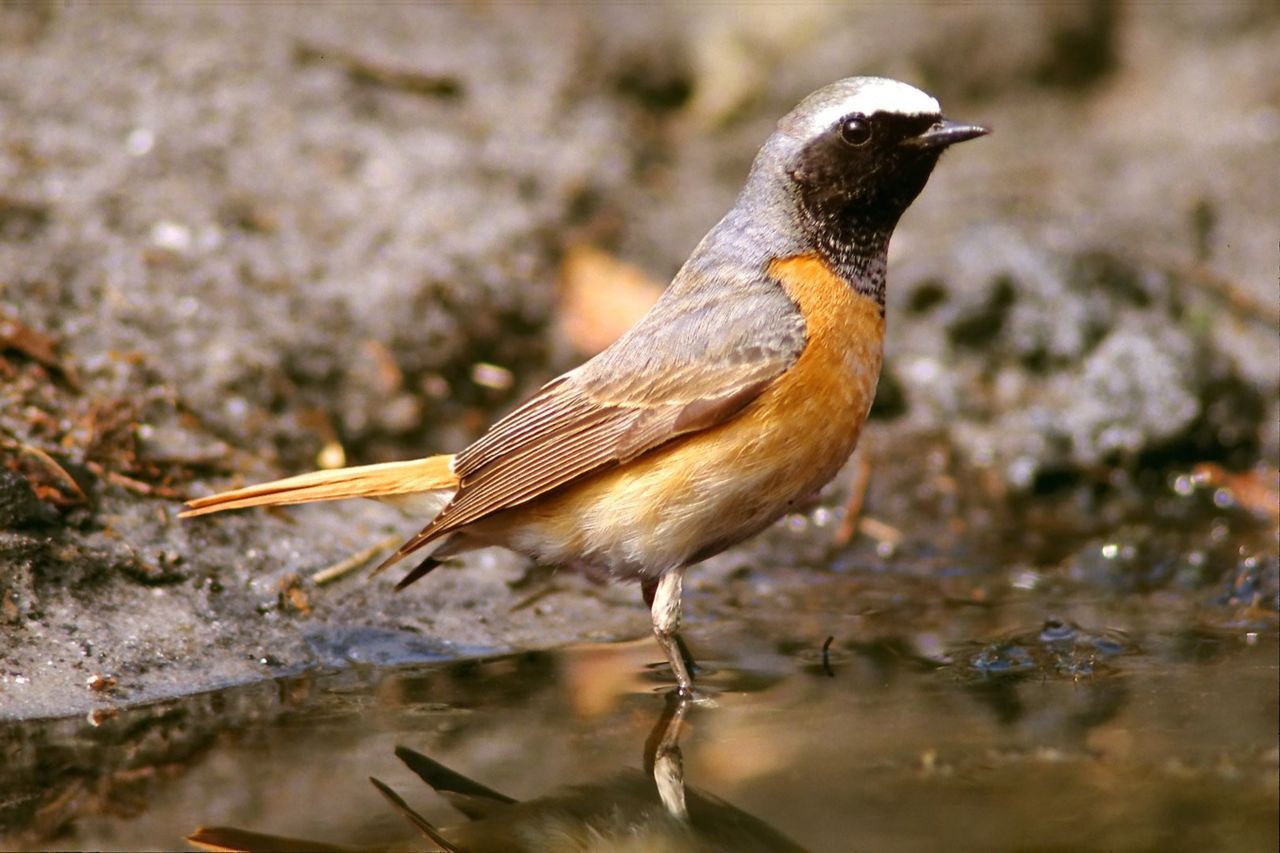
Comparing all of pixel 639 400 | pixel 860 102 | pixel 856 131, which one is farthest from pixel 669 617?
pixel 860 102

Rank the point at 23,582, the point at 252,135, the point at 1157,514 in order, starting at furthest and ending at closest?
the point at 252,135 → the point at 1157,514 → the point at 23,582

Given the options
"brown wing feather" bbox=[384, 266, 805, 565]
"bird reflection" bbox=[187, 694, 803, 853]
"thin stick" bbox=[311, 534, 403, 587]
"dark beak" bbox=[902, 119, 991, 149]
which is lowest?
"bird reflection" bbox=[187, 694, 803, 853]

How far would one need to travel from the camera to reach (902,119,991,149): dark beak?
504cm

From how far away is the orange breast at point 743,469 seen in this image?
4.87m

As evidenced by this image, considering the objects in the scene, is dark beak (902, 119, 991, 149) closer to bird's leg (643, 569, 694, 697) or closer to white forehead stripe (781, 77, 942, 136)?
white forehead stripe (781, 77, 942, 136)

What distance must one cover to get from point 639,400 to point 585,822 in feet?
5.99

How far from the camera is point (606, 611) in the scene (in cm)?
588

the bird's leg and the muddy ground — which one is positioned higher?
the muddy ground

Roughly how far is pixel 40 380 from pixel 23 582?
4.28ft

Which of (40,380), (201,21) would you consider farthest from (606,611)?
(201,21)

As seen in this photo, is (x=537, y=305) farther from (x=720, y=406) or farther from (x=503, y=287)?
(x=720, y=406)

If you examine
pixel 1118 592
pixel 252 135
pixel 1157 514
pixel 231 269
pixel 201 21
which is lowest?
pixel 1118 592

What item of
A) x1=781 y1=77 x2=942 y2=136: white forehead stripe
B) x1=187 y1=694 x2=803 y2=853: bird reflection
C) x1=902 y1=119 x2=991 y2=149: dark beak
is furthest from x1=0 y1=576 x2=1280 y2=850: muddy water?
x1=781 y1=77 x2=942 y2=136: white forehead stripe

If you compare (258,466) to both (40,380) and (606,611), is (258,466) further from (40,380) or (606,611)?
(606,611)
